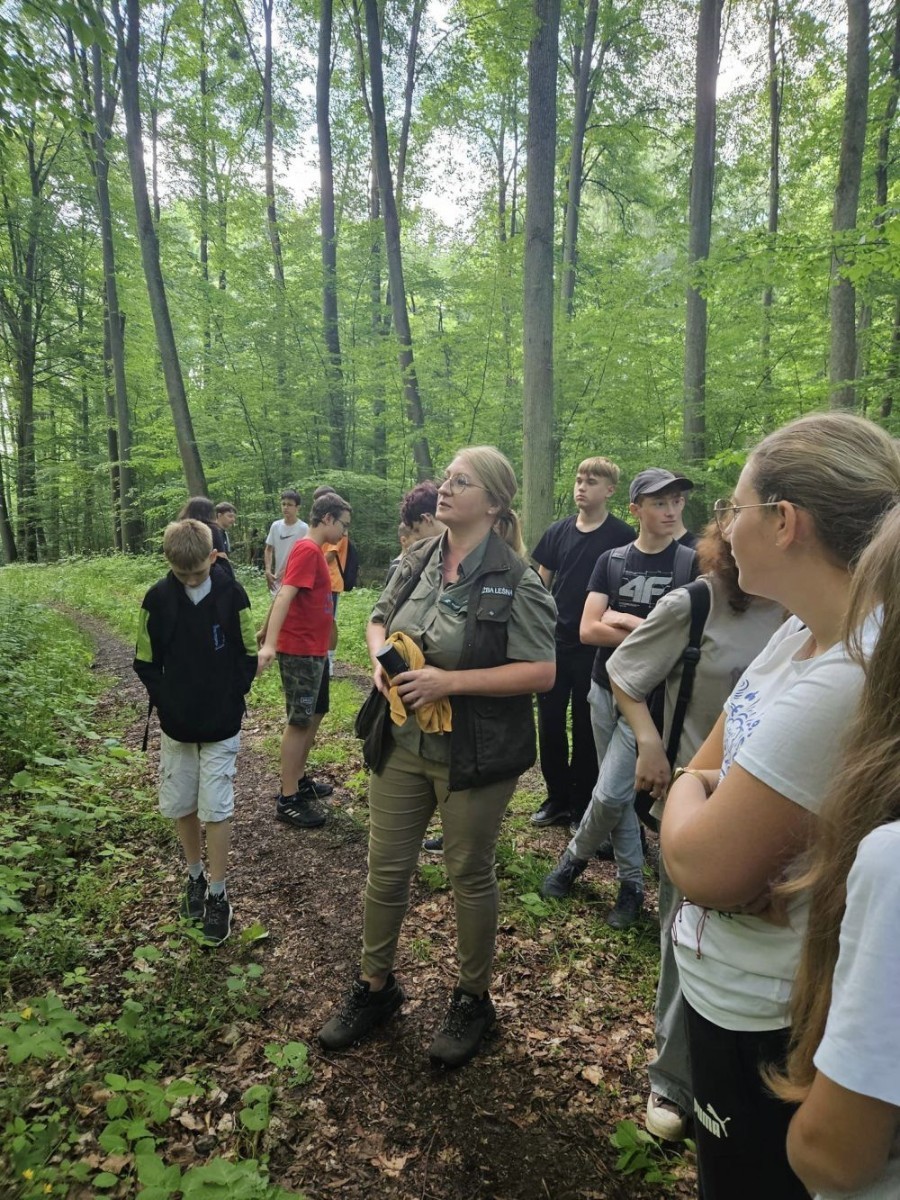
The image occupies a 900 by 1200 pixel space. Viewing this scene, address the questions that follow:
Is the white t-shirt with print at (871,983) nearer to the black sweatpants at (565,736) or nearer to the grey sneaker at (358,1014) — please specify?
the grey sneaker at (358,1014)

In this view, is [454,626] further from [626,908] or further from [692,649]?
[626,908]

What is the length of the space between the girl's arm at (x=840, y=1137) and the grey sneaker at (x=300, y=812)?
3782mm

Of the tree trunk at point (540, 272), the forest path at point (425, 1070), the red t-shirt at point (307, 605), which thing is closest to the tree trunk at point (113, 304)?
the tree trunk at point (540, 272)

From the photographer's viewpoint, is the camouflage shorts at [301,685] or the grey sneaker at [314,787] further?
the grey sneaker at [314,787]

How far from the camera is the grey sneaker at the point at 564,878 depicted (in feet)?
11.4

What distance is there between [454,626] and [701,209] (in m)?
10.2

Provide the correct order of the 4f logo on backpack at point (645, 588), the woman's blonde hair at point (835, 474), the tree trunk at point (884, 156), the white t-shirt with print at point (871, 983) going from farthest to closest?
the tree trunk at point (884, 156) → the 4f logo on backpack at point (645, 588) → the woman's blonde hair at point (835, 474) → the white t-shirt with print at point (871, 983)

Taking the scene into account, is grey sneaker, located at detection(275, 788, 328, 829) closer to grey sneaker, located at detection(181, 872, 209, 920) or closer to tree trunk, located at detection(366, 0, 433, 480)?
grey sneaker, located at detection(181, 872, 209, 920)

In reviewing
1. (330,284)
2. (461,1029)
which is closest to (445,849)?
(461,1029)

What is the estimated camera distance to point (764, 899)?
1143 millimetres

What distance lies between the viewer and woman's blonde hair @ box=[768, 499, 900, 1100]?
81cm

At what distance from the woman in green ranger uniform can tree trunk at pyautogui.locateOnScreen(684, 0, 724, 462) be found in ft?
26.4

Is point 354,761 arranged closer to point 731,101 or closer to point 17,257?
point 731,101

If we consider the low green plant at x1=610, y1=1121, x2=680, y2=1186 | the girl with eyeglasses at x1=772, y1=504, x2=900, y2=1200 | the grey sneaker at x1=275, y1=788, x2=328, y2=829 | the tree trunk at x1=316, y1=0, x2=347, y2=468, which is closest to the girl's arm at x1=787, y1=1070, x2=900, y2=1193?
the girl with eyeglasses at x1=772, y1=504, x2=900, y2=1200
